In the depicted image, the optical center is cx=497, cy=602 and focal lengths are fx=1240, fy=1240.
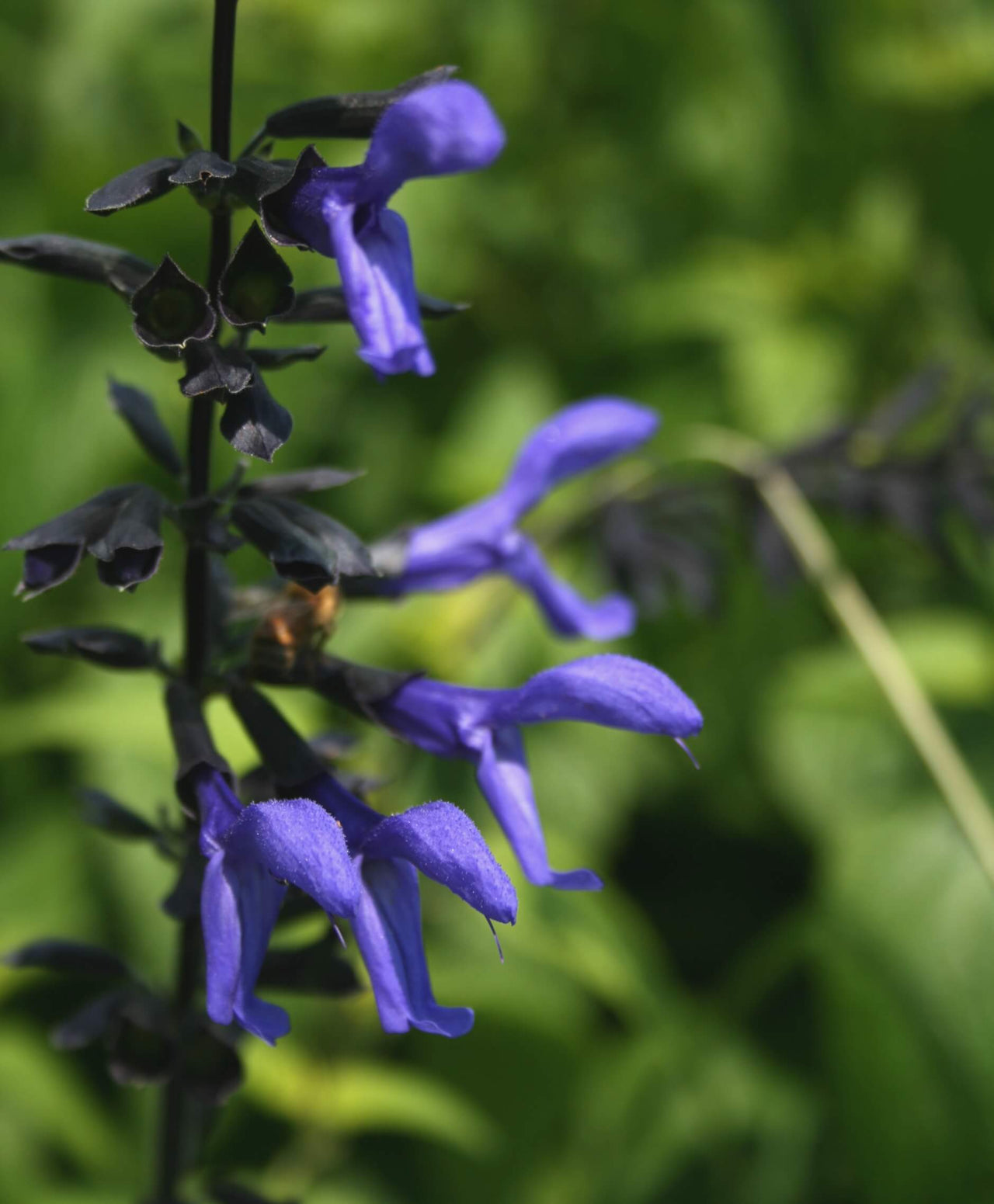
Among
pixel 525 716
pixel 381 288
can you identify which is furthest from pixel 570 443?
pixel 381 288

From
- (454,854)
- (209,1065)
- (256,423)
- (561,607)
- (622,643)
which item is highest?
(256,423)

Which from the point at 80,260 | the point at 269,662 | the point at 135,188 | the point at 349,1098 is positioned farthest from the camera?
the point at 349,1098

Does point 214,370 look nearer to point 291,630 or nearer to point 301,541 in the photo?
point 301,541

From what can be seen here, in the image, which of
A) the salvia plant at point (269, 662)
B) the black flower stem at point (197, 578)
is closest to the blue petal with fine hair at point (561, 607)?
the salvia plant at point (269, 662)

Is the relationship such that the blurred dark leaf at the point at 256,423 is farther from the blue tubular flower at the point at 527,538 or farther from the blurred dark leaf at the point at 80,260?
the blue tubular flower at the point at 527,538

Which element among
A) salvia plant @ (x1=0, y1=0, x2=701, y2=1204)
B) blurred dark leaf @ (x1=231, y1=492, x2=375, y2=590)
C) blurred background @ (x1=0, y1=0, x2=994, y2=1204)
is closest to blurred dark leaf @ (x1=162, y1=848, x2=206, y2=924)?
salvia plant @ (x1=0, y1=0, x2=701, y2=1204)

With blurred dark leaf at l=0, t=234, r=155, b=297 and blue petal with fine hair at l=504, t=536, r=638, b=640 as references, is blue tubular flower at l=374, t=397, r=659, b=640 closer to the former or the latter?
blue petal with fine hair at l=504, t=536, r=638, b=640
